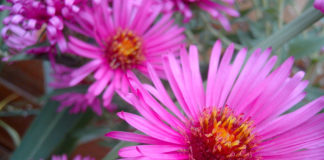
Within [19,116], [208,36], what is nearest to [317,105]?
[208,36]

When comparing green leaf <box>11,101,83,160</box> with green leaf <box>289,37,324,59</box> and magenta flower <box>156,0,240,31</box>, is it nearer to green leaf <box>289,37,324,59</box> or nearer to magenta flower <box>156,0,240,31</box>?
magenta flower <box>156,0,240,31</box>

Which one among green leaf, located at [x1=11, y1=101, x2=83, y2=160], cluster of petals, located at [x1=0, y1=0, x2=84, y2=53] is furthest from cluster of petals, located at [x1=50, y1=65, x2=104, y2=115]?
cluster of petals, located at [x1=0, y1=0, x2=84, y2=53]

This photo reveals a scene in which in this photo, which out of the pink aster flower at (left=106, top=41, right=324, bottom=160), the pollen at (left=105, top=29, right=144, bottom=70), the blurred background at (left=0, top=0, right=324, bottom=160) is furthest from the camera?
the blurred background at (left=0, top=0, right=324, bottom=160)

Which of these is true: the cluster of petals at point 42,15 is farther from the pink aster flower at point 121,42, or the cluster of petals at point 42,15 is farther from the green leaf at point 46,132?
the green leaf at point 46,132

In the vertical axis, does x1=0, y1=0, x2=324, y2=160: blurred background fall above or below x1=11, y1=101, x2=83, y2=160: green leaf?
above

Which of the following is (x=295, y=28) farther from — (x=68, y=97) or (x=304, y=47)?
(x=68, y=97)

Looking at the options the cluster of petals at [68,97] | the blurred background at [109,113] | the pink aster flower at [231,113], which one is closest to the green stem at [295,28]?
the pink aster flower at [231,113]

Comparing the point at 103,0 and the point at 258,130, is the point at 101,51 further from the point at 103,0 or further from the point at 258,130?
the point at 258,130

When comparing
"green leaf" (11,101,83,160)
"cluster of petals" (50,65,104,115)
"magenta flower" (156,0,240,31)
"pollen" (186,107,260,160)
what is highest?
"magenta flower" (156,0,240,31)
